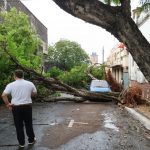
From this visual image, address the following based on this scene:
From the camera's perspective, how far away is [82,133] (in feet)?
42.2

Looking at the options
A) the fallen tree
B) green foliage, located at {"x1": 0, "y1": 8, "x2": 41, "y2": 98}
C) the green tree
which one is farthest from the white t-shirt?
the green tree

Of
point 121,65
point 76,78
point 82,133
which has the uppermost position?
point 121,65

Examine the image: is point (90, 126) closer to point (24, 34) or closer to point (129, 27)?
point (129, 27)

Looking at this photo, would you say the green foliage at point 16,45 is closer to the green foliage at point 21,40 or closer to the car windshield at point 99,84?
the green foliage at point 21,40

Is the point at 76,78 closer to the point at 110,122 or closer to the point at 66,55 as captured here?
the point at 110,122

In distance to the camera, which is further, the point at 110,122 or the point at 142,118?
the point at 142,118

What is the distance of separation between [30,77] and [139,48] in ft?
55.4

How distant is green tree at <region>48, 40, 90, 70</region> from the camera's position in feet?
226

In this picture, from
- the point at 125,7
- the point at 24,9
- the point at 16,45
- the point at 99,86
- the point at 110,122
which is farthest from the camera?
the point at 24,9

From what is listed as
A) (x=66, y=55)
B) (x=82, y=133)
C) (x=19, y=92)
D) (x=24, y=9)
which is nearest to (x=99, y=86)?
(x=82, y=133)

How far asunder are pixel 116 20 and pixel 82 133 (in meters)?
6.07

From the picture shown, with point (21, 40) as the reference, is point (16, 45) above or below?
below

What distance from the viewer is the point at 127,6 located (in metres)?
7.54

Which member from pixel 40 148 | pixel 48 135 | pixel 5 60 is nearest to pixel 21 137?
pixel 40 148
